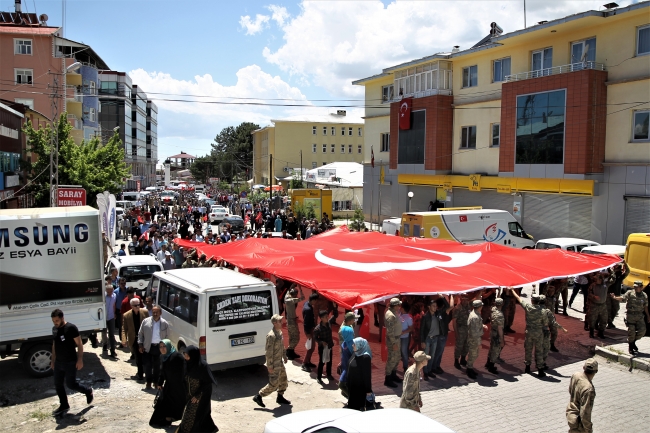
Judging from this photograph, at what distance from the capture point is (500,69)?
111 feet

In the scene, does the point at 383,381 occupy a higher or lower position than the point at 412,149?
lower

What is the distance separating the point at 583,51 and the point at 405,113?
45.1 ft

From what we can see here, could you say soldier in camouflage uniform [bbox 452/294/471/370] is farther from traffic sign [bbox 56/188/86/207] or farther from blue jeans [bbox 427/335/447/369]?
traffic sign [bbox 56/188/86/207]

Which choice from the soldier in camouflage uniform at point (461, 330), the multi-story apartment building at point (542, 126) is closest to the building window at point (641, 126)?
the multi-story apartment building at point (542, 126)

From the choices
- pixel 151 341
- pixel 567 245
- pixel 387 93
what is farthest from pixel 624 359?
pixel 387 93

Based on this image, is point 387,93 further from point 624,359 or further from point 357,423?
point 357,423

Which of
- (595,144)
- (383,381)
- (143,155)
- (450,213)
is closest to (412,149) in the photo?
(595,144)

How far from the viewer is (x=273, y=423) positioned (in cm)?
639

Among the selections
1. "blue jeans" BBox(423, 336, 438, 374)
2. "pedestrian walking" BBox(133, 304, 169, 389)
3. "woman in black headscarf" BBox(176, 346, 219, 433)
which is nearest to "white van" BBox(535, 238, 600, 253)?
"blue jeans" BBox(423, 336, 438, 374)

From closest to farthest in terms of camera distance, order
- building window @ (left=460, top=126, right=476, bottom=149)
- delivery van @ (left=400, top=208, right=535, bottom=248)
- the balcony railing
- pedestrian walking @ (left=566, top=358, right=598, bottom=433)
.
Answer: pedestrian walking @ (left=566, top=358, right=598, bottom=433) → delivery van @ (left=400, top=208, right=535, bottom=248) → the balcony railing → building window @ (left=460, top=126, right=476, bottom=149)

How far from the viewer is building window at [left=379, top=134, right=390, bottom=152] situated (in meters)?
45.6

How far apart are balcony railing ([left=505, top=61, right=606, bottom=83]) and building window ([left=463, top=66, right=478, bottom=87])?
12.0 ft

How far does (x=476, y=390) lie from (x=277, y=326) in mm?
4088

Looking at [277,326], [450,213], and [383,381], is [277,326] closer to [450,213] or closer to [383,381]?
[383,381]
